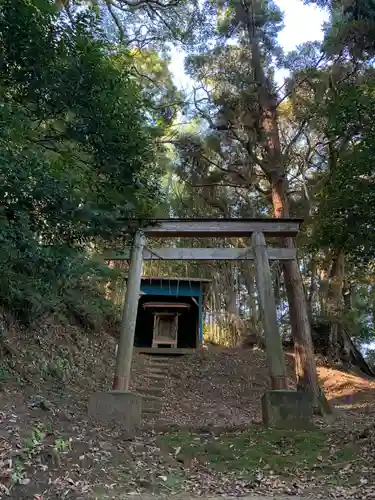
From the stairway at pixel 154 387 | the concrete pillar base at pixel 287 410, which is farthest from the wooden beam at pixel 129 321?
the stairway at pixel 154 387

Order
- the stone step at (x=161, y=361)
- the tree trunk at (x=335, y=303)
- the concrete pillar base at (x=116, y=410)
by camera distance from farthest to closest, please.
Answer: the tree trunk at (x=335, y=303) < the stone step at (x=161, y=361) < the concrete pillar base at (x=116, y=410)

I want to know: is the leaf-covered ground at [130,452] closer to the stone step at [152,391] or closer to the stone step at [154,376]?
the stone step at [152,391]

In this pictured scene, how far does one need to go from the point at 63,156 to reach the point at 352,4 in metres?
7.30

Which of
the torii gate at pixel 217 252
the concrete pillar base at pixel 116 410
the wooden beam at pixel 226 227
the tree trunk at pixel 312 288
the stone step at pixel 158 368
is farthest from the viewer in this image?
the tree trunk at pixel 312 288

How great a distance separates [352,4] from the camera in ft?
29.8

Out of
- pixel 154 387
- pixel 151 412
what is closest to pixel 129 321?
pixel 151 412

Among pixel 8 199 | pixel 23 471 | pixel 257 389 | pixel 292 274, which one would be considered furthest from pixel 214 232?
pixel 257 389

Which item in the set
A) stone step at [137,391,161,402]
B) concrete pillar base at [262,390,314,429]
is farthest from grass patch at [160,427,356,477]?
stone step at [137,391,161,402]

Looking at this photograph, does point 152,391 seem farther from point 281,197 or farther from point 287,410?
point 281,197

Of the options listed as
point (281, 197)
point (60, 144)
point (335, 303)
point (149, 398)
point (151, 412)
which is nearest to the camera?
point (60, 144)

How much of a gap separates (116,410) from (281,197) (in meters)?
6.70

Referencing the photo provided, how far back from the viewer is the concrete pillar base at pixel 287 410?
20.4 feet

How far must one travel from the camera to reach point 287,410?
6301 millimetres

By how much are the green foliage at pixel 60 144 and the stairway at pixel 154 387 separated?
15.0 feet
